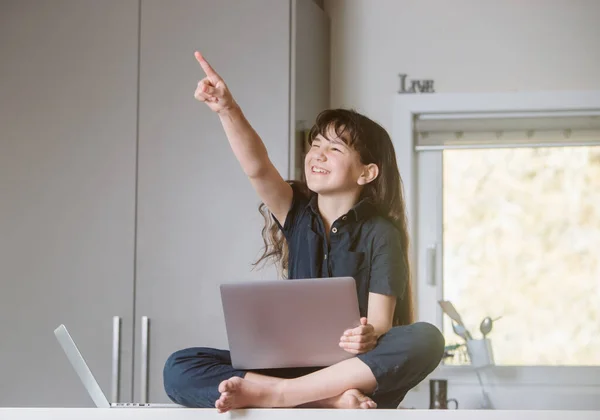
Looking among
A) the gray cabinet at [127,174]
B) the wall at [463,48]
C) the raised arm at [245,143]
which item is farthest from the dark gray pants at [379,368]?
the wall at [463,48]

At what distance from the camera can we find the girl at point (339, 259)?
1432 mm

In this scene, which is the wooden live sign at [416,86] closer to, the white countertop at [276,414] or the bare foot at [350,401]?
the bare foot at [350,401]

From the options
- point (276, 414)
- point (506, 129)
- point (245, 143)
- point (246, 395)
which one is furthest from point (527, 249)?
point (276, 414)

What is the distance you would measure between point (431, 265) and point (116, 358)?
41.8 inches

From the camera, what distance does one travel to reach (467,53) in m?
3.04

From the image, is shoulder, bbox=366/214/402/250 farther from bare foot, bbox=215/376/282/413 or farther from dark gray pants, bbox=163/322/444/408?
bare foot, bbox=215/376/282/413

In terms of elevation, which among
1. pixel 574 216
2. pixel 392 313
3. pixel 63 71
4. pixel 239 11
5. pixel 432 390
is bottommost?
pixel 432 390

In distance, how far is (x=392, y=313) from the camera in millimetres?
1628

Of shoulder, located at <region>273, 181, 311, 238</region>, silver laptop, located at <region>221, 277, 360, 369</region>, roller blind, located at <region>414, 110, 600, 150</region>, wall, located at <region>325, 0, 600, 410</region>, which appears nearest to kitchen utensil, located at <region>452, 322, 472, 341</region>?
wall, located at <region>325, 0, 600, 410</region>

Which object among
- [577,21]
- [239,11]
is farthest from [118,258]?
[577,21]

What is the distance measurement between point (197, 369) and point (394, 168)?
577 millimetres

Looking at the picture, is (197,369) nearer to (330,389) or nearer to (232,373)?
(232,373)

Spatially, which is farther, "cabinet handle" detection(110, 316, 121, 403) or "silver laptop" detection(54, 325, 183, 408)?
"cabinet handle" detection(110, 316, 121, 403)

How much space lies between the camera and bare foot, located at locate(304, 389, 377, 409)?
138cm
